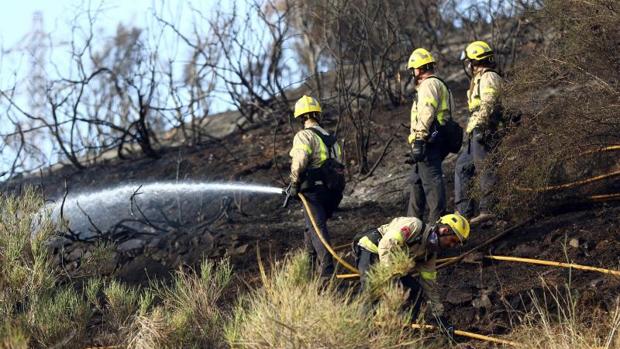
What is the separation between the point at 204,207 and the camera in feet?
46.0

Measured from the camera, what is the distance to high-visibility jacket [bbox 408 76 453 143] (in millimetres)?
9742

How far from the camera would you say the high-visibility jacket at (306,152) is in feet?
32.1

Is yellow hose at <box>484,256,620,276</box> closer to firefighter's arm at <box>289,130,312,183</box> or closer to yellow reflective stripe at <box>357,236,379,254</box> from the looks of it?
Answer: yellow reflective stripe at <box>357,236,379,254</box>

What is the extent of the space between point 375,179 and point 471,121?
10.3 feet

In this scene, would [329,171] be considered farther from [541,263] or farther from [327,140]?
[541,263]

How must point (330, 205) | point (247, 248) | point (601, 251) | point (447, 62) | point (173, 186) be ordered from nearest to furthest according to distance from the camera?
point (601, 251) < point (330, 205) < point (247, 248) < point (173, 186) < point (447, 62)

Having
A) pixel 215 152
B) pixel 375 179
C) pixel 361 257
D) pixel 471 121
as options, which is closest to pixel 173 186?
pixel 215 152

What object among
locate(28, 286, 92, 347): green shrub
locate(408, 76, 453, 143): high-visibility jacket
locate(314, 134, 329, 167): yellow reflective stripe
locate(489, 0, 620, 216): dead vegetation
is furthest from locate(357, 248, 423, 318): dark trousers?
locate(489, 0, 620, 216): dead vegetation

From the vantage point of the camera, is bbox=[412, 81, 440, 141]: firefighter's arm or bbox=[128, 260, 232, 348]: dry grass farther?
bbox=[412, 81, 440, 141]: firefighter's arm

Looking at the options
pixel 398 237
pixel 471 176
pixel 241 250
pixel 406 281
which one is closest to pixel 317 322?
pixel 398 237

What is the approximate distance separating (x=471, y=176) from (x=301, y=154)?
1.79 meters

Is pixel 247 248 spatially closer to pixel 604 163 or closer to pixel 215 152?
pixel 604 163

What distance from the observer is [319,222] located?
9789 mm

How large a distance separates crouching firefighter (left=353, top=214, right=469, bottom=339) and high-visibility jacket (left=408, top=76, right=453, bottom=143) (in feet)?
6.12
